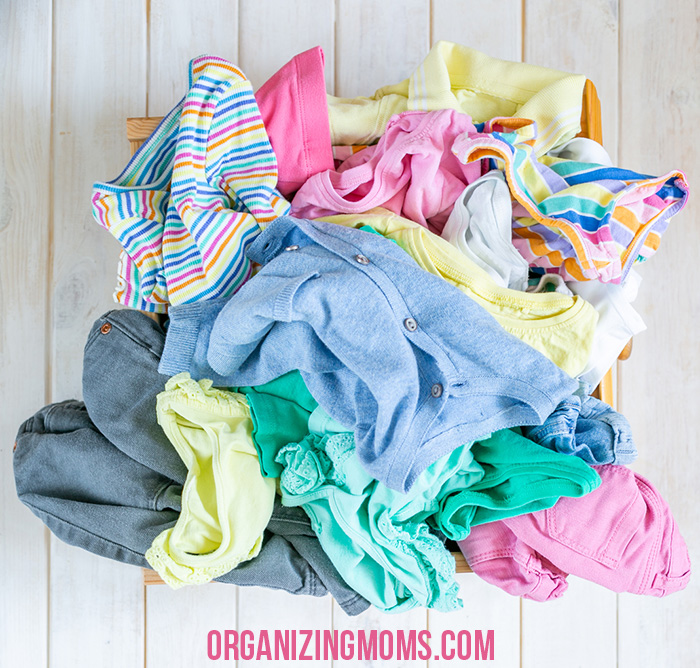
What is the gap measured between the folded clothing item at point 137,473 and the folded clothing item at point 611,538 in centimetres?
23

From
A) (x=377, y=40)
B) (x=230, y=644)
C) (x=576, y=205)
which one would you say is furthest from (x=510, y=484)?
(x=377, y=40)

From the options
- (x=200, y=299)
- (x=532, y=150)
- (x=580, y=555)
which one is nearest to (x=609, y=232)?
(x=532, y=150)

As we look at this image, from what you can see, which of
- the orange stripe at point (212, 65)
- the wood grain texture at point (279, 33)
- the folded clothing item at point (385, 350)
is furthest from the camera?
the wood grain texture at point (279, 33)

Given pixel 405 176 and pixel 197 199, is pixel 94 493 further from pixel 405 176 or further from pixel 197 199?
pixel 405 176

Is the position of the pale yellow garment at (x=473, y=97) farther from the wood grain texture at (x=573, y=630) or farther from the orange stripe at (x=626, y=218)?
the wood grain texture at (x=573, y=630)

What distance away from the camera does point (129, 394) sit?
2.50ft

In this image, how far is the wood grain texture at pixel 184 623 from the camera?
0.97 metres

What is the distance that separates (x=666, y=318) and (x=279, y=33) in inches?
29.2

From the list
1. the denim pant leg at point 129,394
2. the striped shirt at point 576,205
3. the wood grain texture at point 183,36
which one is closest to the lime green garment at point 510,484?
the striped shirt at point 576,205

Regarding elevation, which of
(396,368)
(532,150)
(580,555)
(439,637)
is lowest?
(439,637)

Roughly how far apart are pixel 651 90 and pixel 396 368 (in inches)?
26.5

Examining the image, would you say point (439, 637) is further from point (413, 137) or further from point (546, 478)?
point (413, 137)

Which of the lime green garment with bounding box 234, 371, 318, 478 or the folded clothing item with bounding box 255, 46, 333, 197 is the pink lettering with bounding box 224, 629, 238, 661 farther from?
the folded clothing item with bounding box 255, 46, 333, 197

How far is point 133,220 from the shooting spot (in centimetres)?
75
